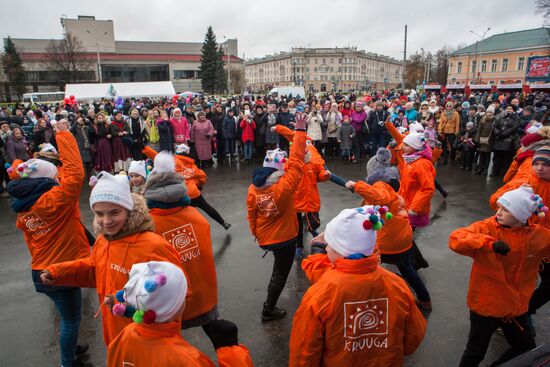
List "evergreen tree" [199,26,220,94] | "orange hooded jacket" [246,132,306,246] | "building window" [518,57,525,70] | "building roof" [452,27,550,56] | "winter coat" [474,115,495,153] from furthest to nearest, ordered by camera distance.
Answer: "building window" [518,57,525,70] < "evergreen tree" [199,26,220,94] < "building roof" [452,27,550,56] < "winter coat" [474,115,495,153] < "orange hooded jacket" [246,132,306,246]

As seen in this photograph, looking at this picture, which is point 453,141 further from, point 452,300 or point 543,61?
point 543,61

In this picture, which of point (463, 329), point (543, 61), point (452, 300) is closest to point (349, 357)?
point (463, 329)

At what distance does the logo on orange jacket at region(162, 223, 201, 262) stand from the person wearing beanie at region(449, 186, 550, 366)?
6.82ft

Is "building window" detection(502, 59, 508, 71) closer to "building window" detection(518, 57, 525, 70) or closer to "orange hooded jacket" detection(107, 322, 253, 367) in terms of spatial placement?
"building window" detection(518, 57, 525, 70)

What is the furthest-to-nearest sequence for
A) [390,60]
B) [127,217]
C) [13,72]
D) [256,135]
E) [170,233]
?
[390,60]
[13,72]
[256,135]
[170,233]
[127,217]

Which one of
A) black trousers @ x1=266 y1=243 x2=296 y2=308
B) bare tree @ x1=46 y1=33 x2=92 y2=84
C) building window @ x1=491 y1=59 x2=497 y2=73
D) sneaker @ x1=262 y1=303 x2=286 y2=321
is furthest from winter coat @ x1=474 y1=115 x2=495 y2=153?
building window @ x1=491 y1=59 x2=497 y2=73

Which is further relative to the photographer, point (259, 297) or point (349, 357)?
point (259, 297)

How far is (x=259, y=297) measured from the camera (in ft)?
15.6

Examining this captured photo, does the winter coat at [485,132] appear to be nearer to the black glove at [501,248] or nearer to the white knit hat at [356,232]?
the black glove at [501,248]

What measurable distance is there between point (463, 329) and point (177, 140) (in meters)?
9.73

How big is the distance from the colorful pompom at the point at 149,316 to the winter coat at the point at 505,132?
35.9ft

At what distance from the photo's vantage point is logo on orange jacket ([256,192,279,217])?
12.4 feet

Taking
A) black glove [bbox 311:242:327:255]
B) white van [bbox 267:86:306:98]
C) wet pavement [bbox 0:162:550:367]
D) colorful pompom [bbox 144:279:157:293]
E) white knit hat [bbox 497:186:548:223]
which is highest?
white van [bbox 267:86:306:98]

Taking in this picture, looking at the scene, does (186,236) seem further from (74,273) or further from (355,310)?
(355,310)
